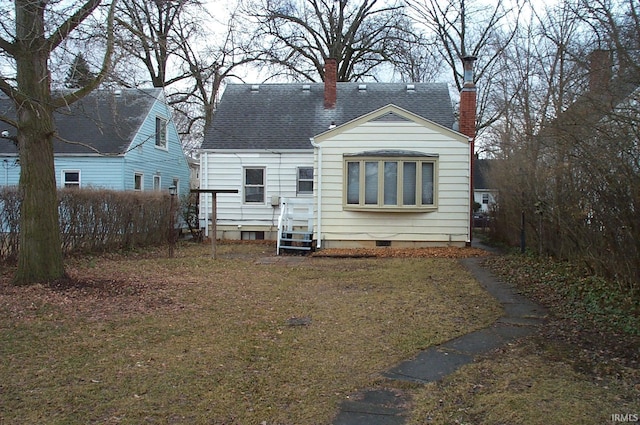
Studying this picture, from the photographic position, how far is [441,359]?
5039mm

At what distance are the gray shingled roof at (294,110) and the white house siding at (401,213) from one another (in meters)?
3.92

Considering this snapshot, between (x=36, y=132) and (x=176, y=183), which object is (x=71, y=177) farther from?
(x=36, y=132)

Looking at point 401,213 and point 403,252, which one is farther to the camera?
point 401,213

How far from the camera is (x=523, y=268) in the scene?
1069 cm

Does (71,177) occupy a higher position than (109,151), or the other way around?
(109,151)

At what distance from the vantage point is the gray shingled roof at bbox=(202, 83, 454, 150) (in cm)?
1791

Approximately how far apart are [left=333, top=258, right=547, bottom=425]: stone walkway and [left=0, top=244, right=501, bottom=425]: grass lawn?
0.15m

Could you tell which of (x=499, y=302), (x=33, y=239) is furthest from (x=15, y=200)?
(x=499, y=302)

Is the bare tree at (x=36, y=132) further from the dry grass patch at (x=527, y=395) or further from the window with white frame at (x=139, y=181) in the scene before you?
the window with white frame at (x=139, y=181)

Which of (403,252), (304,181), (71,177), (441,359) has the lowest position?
(441,359)

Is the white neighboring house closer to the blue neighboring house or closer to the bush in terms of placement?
the bush

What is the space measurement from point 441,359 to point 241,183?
1362cm

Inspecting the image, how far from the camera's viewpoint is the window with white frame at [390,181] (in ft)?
44.4

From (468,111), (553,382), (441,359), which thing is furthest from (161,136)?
(553,382)
